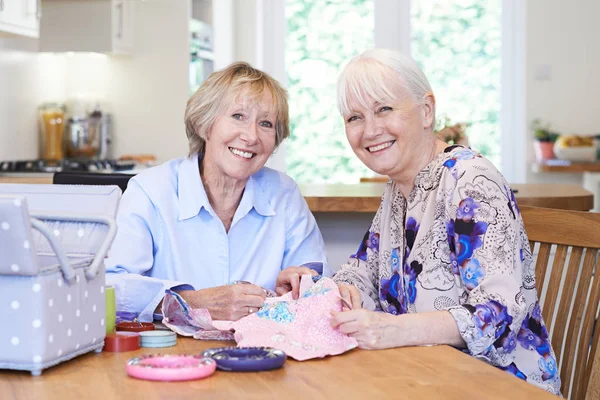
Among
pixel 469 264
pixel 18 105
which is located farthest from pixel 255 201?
pixel 18 105

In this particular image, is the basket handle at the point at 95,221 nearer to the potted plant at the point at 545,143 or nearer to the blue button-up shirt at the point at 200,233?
the blue button-up shirt at the point at 200,233

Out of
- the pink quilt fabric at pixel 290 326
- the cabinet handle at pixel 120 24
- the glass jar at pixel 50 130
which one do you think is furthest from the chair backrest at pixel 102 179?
the cabinet handle at pixel 120 24

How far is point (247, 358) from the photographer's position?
1.28 metres

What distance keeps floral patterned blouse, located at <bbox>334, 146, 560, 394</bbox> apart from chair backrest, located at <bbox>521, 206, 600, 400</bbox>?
10 cm

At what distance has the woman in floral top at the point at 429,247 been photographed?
5.09 ft

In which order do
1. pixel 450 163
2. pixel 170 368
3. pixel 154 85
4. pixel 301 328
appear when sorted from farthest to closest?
pixel 154 85 → pixel 450 163 → pixel 301 328 → pixel 170 368

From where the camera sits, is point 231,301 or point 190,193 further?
point 190,193

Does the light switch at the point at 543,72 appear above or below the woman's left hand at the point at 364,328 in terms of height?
above

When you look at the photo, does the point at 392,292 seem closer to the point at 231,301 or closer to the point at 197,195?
the point at 231,301

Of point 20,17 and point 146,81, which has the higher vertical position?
point 20,17

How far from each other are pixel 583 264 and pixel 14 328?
1157mm

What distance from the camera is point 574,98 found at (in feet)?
24.2

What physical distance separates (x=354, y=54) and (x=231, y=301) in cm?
625

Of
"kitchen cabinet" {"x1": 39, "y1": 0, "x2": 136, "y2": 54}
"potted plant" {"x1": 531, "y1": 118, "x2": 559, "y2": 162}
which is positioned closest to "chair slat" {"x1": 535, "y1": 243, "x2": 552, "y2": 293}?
"kitchen cabinet" {"x1": 39, "y1": 0, "x2": 136, "y2": 54}
